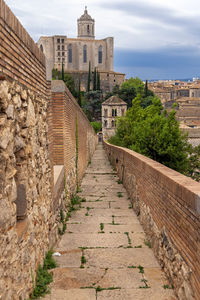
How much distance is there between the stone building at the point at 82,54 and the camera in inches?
3538

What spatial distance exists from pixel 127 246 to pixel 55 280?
5.66ft

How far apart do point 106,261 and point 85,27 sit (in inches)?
4618

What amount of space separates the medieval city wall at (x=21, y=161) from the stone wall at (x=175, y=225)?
1.82 m

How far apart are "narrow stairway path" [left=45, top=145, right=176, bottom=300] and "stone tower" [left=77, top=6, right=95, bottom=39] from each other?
113m

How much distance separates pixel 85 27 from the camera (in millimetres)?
113375

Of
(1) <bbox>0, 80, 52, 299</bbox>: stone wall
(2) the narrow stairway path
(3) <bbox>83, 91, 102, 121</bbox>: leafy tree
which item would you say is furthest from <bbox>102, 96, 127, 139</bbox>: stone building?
(1) <bbox>0, 80, 52, 299</bbox>: stone wall

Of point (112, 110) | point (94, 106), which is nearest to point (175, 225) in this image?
point (112, 110)

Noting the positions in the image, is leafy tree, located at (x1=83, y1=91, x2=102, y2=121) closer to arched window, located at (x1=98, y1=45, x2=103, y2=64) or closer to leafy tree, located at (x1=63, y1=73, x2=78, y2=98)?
leafy tree, located at (x1=63, y1=73, x2=78, y2=98)

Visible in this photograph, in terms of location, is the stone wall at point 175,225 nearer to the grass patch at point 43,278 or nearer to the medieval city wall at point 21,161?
the grass patch at point 43,278

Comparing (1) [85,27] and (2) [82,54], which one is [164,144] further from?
(1) [85,27]

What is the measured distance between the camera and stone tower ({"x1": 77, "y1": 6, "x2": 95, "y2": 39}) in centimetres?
11315

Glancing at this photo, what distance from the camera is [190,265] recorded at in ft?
11.8

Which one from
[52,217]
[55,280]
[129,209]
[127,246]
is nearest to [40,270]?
[55,280]

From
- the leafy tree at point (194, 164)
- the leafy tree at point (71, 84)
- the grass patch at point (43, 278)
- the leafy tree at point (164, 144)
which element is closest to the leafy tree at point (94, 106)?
the leafy tree at point (71, 84)
